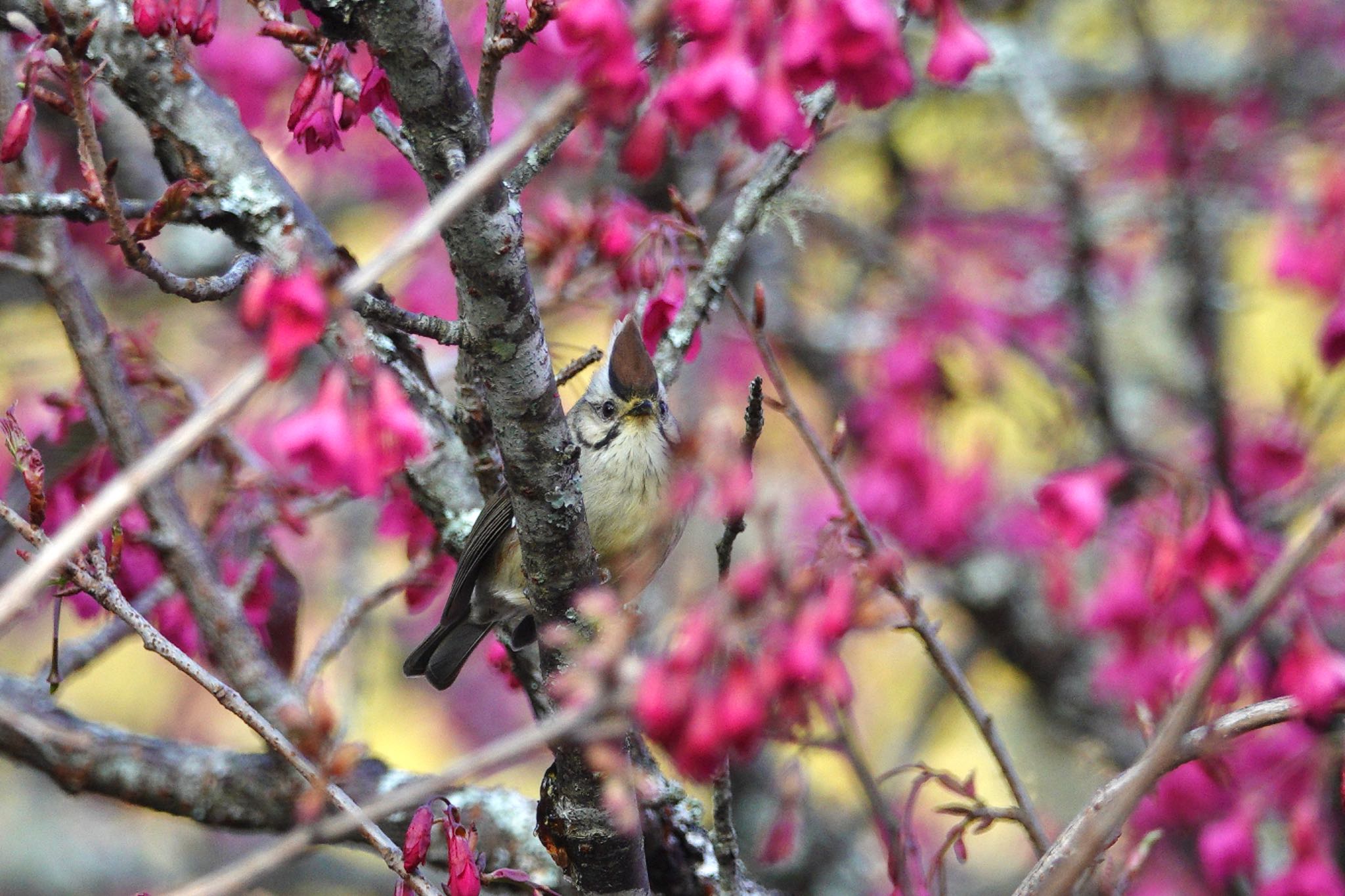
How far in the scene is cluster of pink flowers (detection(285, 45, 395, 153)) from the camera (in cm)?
191

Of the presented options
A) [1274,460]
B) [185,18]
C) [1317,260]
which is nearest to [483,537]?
[185,18]

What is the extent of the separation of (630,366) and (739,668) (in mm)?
1383

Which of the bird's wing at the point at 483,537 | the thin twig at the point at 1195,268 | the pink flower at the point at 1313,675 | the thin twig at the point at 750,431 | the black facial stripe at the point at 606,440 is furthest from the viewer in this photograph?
the thin twig at the point at 1195,268

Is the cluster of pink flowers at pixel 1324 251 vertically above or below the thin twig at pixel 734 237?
above

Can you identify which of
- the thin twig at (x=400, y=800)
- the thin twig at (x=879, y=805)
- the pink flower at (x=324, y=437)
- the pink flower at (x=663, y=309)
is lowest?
the thin twig at (x=400, y=800)

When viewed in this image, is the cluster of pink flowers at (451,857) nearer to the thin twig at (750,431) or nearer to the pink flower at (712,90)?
the thin twig at (750,431)

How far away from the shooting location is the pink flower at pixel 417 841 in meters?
1.80

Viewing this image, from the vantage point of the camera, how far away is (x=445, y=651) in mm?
3146

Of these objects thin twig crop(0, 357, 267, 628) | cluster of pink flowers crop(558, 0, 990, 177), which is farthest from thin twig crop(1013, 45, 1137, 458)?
thin twig crop(0, 357, 267, 628)

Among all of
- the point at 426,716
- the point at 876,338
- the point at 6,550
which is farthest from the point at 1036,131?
the point at 426,716

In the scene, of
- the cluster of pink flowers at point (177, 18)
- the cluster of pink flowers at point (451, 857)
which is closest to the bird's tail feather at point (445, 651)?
Result: the cluster of pink flowers at point (451, 857)

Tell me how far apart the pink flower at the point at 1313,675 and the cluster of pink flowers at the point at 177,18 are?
1.88 m

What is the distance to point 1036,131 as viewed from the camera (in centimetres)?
401

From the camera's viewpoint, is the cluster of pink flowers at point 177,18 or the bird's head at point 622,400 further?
the bird's head at point 622,400
